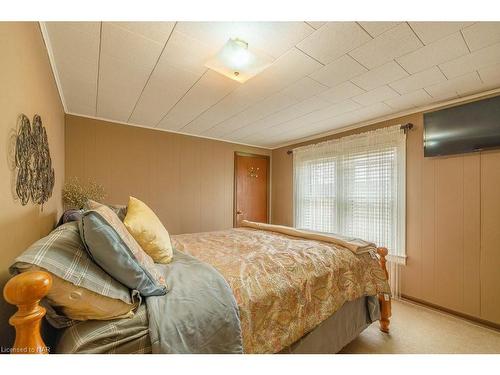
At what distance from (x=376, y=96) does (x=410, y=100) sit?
44 centimetres

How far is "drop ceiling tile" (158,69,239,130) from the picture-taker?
1944mm

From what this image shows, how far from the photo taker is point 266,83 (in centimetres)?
199

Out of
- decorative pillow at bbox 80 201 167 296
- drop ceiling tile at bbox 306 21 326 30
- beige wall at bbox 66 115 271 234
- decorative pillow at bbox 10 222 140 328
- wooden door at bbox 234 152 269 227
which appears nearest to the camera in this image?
decorative pillow at bbox 10 222 140 328

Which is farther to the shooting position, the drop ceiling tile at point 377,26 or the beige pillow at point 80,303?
the drop ceiling tile at point 377,26

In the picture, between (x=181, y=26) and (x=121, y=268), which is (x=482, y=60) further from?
(x=121, y=268)

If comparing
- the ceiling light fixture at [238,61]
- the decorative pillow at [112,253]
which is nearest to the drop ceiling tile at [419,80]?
the ceiling light fixture at [238,61]

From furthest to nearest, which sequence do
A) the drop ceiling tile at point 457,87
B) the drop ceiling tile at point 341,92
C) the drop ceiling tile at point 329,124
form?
the drop ceiling tile at point 329,124 < the drop ceiling tile at point 341,92 < the drop ceiling tile at point 457,87

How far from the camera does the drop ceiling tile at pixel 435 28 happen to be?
50.6 inches

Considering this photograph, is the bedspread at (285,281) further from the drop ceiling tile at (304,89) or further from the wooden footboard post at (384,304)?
the drop ceiling tile at (304,89)

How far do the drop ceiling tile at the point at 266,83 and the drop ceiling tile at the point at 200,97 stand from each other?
0.09m

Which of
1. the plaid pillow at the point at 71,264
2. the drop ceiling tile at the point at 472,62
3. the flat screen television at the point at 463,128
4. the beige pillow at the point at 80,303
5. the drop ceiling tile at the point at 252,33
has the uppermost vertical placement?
the drop ceiling tile at the point at 472,62

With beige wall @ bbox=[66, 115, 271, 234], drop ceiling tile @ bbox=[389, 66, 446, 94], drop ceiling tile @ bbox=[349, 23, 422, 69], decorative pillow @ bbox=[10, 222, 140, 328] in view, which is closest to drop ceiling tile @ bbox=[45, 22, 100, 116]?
beige wall @ bbox=[66, 115, 271, 234]

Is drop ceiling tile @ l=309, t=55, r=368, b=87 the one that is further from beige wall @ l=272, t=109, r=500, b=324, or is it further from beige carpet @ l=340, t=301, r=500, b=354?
beige carpet @ l=340, t=301, r=500, b=354

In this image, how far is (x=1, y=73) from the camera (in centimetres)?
79
